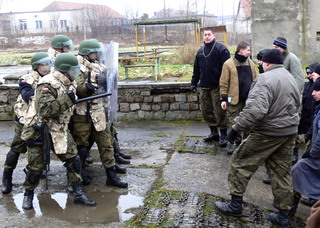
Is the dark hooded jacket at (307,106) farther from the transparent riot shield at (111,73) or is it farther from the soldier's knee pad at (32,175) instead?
the soldier's knee pad at (32,175)

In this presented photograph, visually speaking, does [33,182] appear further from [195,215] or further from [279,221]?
[279,221]

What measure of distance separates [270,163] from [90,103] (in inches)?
92.7

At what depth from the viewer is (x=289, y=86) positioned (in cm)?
414

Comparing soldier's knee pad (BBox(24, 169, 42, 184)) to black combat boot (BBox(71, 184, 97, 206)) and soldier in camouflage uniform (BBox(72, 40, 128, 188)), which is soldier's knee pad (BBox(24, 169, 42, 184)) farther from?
soldier in camouflage uniform (BBox(72, 40, 128, 188))

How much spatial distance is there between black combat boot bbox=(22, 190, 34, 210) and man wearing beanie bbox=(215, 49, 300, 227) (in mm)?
2217

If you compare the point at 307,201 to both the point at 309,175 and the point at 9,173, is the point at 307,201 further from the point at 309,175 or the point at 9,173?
the point at 9,173

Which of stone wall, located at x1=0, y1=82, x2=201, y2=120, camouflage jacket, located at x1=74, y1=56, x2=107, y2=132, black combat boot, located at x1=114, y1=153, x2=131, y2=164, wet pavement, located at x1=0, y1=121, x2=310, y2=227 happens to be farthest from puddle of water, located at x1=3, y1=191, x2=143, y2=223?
stone wall, located at x1=0, y1=82, x2=201, y2=120

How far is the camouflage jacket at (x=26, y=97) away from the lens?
16.2ft

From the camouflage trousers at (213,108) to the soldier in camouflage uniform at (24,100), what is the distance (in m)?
2.93

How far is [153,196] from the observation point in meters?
4.82

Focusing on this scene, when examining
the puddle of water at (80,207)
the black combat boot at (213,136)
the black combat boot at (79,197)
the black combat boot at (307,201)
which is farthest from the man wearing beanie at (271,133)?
the black combat boot at (213,136)

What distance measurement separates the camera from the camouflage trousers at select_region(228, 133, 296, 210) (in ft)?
13.8

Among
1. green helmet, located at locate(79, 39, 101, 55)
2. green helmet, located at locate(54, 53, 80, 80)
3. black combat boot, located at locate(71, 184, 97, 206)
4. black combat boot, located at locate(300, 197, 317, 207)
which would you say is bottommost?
black combat boot, located at locate(300, 197, 317, 207)

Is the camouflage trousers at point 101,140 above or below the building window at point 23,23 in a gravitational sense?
below
